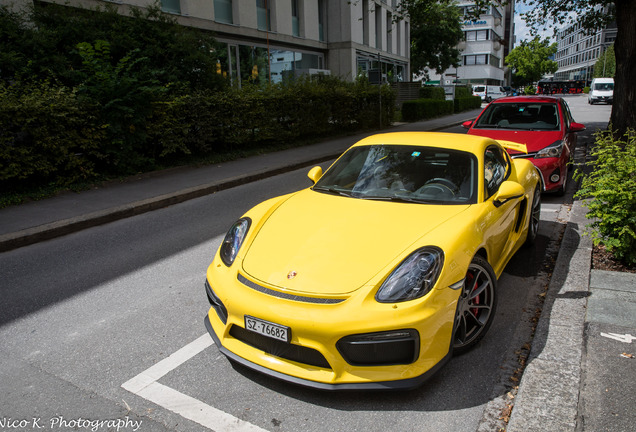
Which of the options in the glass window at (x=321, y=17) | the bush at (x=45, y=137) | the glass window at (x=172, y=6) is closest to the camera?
the bush at (x=45, y=137)

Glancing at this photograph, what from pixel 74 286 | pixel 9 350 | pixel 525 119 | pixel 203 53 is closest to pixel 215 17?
pixel 203 53

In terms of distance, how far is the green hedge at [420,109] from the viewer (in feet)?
85.8

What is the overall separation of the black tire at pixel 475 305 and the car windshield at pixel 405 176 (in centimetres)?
61

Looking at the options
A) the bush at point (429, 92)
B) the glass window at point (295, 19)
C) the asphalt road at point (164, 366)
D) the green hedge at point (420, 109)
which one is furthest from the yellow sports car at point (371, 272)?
the bush at point (429, 92)

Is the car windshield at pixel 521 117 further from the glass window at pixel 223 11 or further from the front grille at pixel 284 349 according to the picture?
the glass window at pixel 223 11

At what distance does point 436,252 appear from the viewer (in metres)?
2.97

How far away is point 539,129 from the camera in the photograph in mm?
8617

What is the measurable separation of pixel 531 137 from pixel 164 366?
284 inches

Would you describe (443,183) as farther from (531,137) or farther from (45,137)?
(45,137)

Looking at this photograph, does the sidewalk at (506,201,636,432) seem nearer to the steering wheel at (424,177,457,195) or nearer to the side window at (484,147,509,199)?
the side window at (484,147,509,199)

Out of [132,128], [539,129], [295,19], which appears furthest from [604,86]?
[132,128]

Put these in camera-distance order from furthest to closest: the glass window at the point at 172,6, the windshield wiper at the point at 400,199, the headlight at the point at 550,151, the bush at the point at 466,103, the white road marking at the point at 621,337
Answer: the bush at the point at 466,103 < the glass window at the point at 172,6 < the headlight at the point at 550,151 < the windshield wiper at the point at 400,199 < the white road marking at the point at 621,337

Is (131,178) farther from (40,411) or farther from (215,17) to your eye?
(215,17)

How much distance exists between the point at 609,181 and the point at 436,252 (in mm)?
2696
